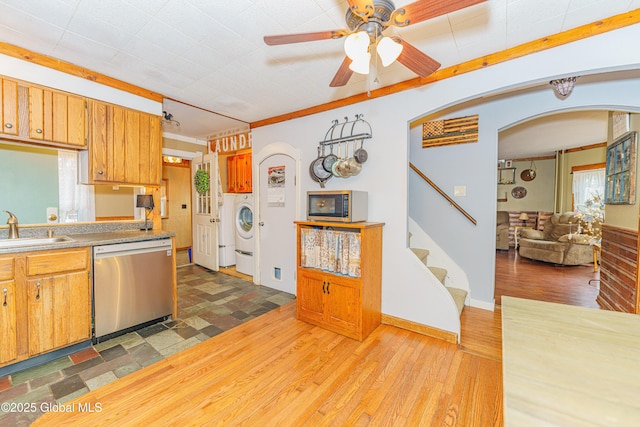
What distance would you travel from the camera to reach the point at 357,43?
1342mm

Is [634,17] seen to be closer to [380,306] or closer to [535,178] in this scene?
[380,306]

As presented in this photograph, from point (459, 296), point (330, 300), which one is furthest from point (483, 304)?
point (330, 300)

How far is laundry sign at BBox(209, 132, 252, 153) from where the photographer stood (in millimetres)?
4492

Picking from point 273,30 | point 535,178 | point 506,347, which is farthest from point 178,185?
point 535,178

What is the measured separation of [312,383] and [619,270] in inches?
132

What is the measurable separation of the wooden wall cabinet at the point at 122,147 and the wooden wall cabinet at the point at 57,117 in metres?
0.08

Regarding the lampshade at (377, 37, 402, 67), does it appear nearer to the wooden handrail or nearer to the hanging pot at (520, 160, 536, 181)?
the wooden handrail

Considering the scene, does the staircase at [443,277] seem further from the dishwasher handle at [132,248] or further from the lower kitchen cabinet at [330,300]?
the dishwasher handle at [132,248]

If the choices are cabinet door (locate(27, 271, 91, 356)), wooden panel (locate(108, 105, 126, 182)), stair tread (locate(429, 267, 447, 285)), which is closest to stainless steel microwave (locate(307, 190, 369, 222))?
stair tread (locate(429, 267, 447, 285))

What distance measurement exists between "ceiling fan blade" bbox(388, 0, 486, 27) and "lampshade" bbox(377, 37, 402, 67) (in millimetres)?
83

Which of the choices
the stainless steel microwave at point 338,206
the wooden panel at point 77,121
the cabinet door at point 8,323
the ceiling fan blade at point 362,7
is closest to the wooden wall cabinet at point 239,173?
the stainless steel microwave at point 338,206

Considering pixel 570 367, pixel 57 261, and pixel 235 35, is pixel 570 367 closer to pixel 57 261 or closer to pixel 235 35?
pixel 235 35

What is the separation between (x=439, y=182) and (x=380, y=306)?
70.2 inches

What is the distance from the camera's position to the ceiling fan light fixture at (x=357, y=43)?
52.2 inches
